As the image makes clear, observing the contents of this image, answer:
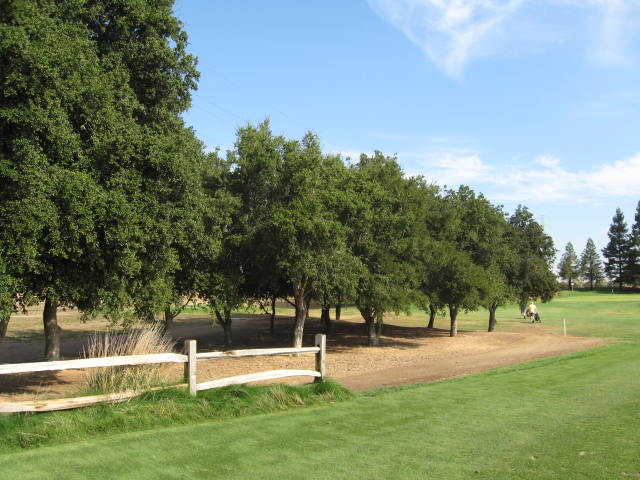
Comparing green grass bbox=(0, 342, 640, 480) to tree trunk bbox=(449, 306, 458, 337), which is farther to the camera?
tree trunk bbox=(449, 306, 458, 337)

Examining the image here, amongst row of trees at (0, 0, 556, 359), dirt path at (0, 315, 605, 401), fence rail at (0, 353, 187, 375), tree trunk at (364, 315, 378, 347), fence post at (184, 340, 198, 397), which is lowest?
dirt path at (0, 315, 605, 401)

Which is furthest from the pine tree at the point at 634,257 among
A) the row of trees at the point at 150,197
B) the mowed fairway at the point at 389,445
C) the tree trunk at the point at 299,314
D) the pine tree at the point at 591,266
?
the mowed fairway at the point at 389,445

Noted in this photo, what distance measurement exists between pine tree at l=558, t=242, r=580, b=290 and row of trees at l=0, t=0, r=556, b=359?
13282 cm

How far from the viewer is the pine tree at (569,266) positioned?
500 feet

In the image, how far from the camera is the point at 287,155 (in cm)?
2500

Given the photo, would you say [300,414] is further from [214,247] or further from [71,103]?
[214,247]

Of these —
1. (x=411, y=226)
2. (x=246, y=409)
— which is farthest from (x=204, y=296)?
(x=246, y=409)

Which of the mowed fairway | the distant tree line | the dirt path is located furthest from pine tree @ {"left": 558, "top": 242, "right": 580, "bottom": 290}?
the mowed fairway

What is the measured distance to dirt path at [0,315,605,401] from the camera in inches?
754

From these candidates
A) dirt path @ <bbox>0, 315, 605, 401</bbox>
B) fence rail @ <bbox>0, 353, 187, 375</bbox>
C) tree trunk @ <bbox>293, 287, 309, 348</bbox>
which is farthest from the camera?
tree trunk @ <bbox>293, 287, 309, 348</bbox>

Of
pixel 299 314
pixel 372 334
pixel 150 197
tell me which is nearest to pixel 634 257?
pixel 372 334

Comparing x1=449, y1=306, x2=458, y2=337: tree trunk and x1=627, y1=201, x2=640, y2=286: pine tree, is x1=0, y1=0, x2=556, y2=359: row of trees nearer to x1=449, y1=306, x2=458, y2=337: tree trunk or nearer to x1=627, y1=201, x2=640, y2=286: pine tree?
x1=449, y1=306, x2=458, y2=337: tree trunk

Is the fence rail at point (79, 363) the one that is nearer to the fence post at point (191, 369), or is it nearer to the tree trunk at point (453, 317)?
the fence post at point (191, 369)

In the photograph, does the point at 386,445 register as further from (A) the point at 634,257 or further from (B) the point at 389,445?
(A) the point at 634,257
